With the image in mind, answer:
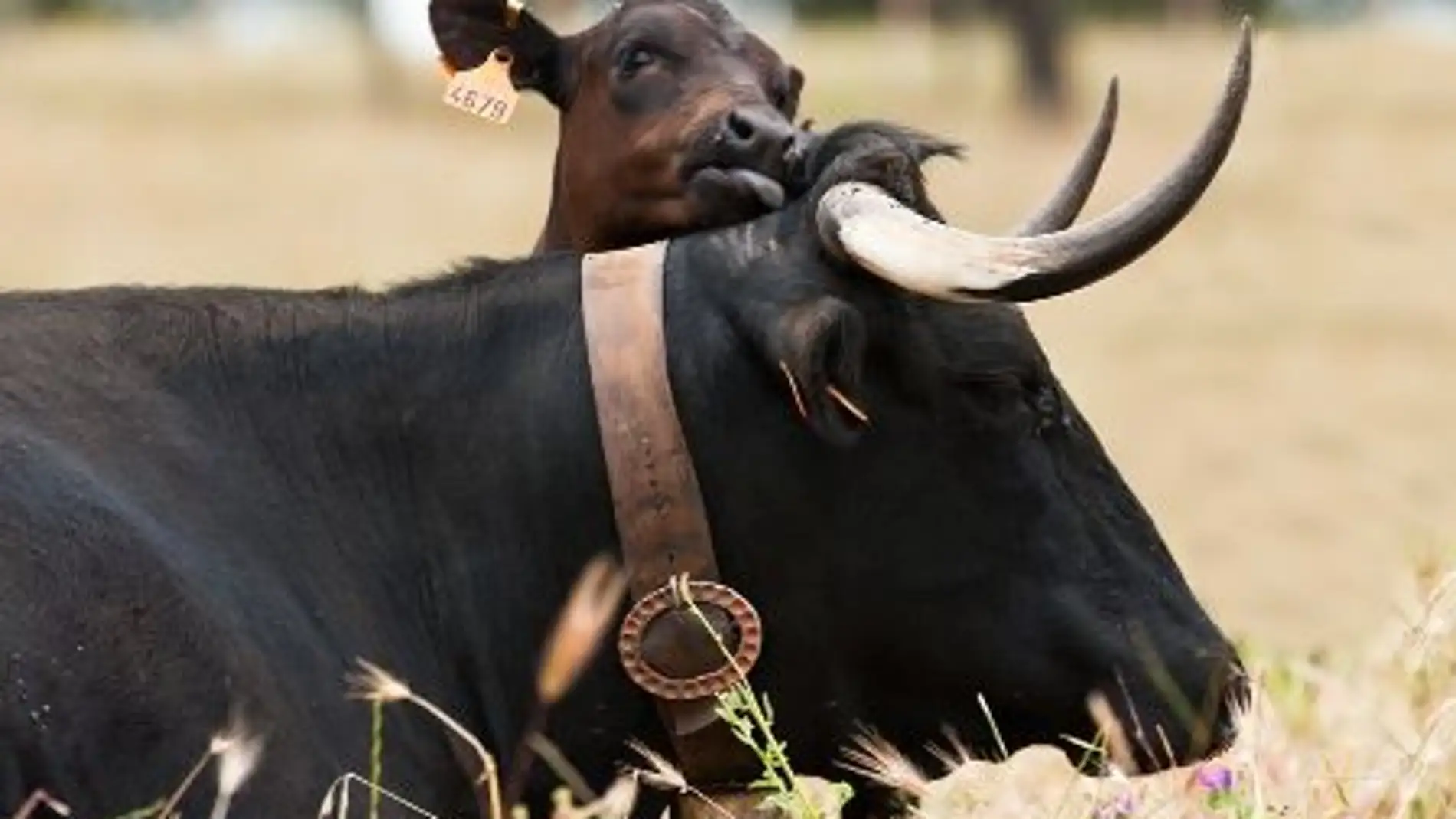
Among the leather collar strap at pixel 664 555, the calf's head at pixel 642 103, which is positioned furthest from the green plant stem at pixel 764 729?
the calf's head at pixel 642 103

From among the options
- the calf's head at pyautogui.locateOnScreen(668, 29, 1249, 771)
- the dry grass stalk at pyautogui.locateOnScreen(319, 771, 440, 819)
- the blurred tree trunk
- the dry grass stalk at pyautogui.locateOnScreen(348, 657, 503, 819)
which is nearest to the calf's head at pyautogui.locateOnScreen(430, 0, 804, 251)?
the calf's head at pyautogui.locateOnScreen(668, 29, 1249, 771)

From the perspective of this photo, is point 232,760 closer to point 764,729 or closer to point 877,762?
point 764,729

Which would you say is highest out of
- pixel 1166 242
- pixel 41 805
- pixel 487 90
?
pixel 487 90

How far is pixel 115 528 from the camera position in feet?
17.8

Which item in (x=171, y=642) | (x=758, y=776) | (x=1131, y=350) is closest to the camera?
(x=171, y=642)

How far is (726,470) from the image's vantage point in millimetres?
5961

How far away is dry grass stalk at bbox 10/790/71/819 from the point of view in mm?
5020

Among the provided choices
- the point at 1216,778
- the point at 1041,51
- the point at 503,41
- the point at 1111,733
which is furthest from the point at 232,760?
the point at 1041,51

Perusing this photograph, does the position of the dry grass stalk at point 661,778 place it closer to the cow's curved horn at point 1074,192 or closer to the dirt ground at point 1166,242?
the cow's curved horn at point 1074,192

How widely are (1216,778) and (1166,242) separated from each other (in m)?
22.5

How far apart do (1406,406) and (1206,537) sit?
4.43 metres

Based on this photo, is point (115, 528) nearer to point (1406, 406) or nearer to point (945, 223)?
point (945, 223)

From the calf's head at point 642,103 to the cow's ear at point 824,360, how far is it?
67.8 inches

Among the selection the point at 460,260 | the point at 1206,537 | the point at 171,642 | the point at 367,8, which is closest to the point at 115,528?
the point at 171,642
